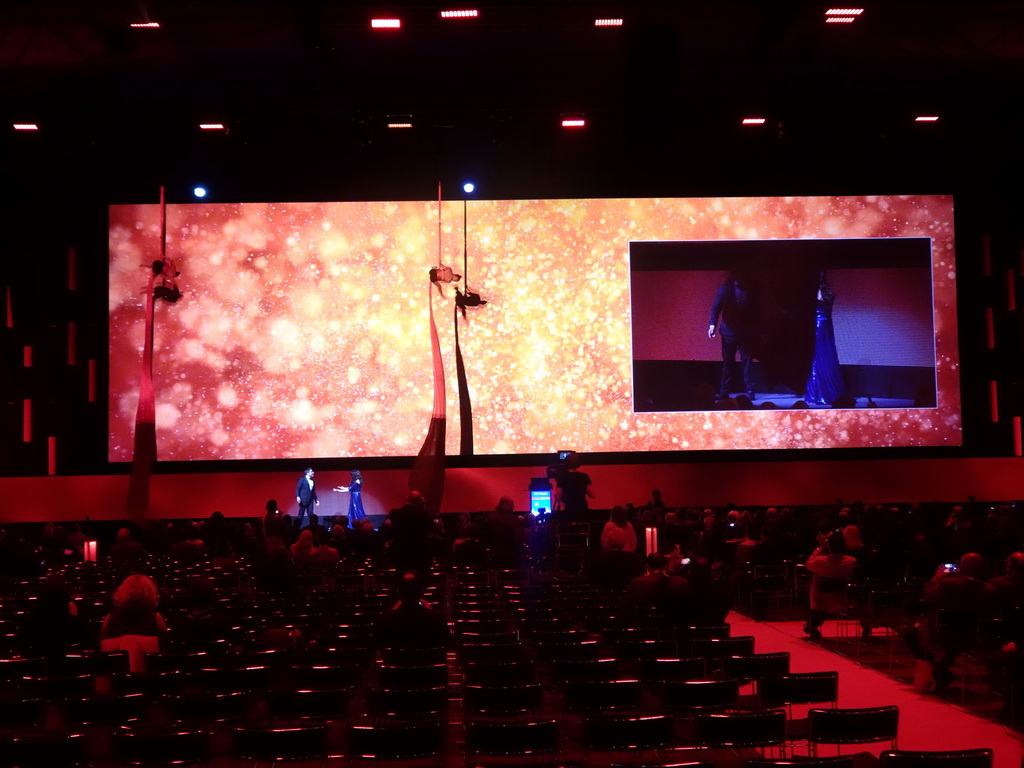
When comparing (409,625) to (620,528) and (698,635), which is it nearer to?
(698,635)

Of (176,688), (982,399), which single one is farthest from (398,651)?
(982,399)

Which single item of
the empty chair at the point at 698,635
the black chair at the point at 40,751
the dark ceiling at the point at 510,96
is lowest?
the empty chair at the point at 698,635


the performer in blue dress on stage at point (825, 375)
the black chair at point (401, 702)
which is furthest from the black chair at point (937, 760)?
the performer in blue dress on stage at point (825, 375)

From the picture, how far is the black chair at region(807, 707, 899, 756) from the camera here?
15.6ft

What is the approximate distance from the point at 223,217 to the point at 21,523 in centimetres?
698

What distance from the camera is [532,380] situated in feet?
59.1

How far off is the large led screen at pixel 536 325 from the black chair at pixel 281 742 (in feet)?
43.4

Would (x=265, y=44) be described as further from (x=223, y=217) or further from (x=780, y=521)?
(x=780, y=521)

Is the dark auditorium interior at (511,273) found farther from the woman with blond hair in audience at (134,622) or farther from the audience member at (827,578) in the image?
the woman with blond hair in audience at (134,622)

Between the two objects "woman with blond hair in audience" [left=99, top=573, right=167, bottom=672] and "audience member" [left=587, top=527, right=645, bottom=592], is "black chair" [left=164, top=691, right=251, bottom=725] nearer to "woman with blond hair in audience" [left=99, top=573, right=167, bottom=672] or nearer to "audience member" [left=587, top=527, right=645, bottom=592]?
"woman with blond hair in audience" [left=99, top=573, right=167, bottom=672]

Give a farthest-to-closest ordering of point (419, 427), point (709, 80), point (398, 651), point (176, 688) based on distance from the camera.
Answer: point (419, 427) → point (709, 80) → point (398, 651) → point (176, 688)

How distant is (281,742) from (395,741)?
1.75ft

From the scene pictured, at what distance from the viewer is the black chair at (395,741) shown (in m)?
4.55

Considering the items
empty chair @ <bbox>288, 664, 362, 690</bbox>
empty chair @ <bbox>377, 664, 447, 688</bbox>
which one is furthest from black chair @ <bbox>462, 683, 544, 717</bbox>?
empty chair @ <bbox>288, 664, 362, 690</bbox>
